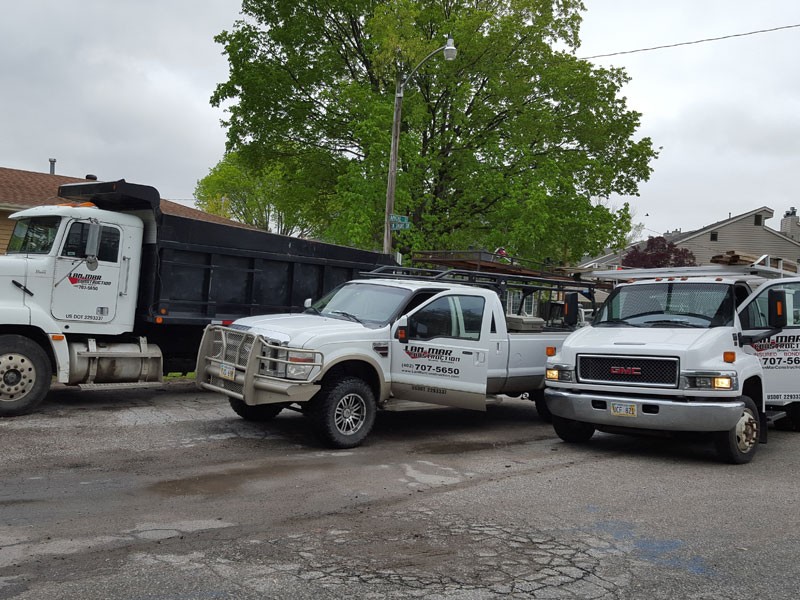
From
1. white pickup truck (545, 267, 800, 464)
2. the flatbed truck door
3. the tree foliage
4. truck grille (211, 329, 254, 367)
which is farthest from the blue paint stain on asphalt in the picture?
the tree foliage

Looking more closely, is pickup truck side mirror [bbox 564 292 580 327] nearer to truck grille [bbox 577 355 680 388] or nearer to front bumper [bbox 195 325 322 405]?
truck grille [bbox 577 355 680 388]

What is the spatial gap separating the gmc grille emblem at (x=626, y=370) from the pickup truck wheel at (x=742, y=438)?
1.08m

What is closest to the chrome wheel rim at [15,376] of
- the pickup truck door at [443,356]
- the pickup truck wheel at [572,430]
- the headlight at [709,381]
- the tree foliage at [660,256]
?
the pickup truck door at [443,356]

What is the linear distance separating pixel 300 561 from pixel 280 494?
1.70 m

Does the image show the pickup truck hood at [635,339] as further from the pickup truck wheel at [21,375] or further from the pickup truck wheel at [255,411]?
the pickup truck wheel at [21,375]

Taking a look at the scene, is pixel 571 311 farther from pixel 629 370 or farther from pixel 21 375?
pixel 21 375

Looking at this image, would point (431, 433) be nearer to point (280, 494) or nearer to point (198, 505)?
point (280, 494)

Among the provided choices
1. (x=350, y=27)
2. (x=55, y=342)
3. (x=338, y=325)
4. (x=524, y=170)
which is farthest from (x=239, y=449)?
(x=350, y=27)

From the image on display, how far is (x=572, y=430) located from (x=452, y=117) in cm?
1419

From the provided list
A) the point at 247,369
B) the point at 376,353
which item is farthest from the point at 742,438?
the point at 247,369

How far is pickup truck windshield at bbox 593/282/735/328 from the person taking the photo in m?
8.68

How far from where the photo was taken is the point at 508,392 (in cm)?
1005

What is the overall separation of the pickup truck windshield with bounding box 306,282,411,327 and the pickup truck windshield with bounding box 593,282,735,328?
265 centimetres

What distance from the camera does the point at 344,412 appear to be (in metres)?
8.28
